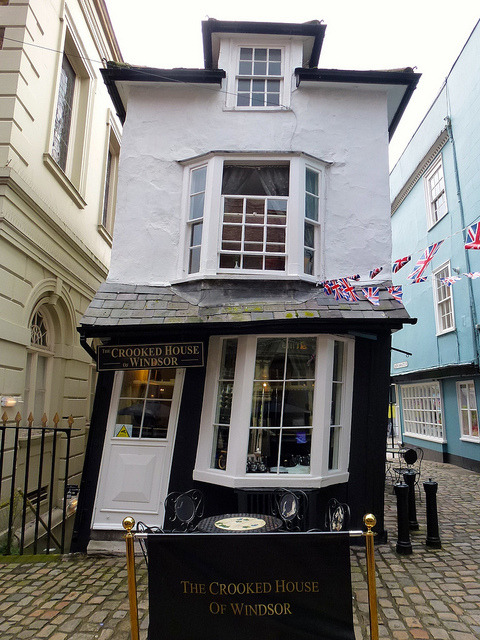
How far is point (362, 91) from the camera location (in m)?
7.59

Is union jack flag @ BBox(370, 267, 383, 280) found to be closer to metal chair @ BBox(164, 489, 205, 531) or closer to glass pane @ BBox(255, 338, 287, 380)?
glass pane @ BBox(255, 338, 287, 380)

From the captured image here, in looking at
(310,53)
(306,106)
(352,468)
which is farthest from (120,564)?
(310,53)

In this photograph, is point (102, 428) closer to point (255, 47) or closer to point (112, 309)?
point (112, 309)

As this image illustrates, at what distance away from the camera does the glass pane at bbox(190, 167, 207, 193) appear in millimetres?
7270

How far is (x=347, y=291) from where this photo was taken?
20.8 ft

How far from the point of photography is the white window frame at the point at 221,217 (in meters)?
6.76

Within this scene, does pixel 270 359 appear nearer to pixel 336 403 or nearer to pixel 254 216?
pixel 336 403

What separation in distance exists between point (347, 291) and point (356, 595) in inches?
148

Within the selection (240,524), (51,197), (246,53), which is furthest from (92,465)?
(246,53)

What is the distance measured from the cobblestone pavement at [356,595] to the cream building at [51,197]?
299 cm

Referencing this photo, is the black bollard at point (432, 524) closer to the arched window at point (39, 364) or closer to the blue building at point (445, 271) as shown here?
the blue building at point (445, 271)

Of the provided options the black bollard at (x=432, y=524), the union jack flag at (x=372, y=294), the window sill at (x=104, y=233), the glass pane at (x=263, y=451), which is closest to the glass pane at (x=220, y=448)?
the glass pane at (x=263, y=451)

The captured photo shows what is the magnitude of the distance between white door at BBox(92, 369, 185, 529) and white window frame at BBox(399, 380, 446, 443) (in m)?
11.3

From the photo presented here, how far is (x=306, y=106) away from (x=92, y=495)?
23.3 ft
